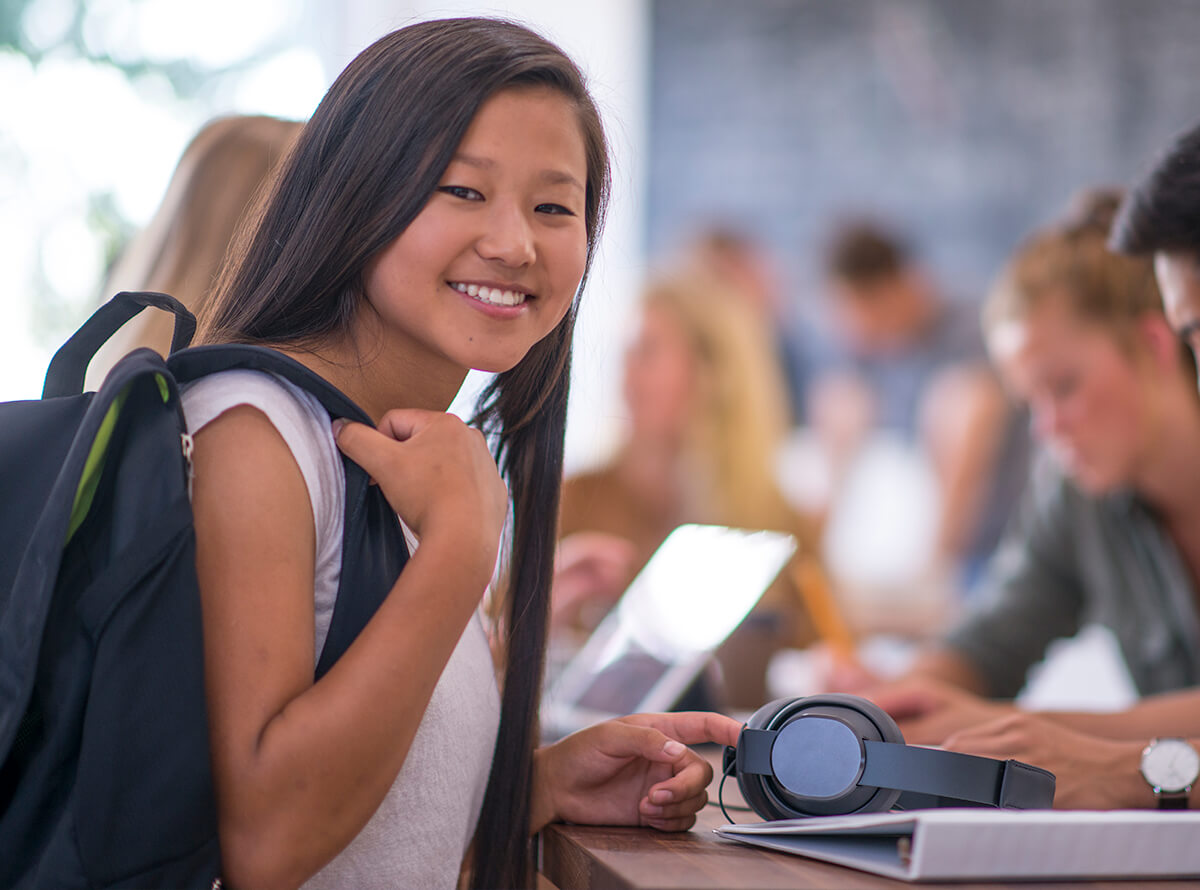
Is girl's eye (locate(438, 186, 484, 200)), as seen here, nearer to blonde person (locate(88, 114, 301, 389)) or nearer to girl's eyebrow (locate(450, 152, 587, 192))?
girl's eyebrow (locate(450, 152, 587, 192))

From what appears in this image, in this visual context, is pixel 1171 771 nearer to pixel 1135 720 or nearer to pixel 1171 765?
pixel 1171 765

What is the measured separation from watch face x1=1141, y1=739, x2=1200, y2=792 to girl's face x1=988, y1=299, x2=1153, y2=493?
0.84 m

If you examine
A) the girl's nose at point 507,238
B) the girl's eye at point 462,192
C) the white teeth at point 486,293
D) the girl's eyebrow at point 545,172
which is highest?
the girl's eyebrow at point 545,172

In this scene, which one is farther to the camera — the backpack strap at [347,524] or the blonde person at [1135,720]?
the blonde person at [1135,720]

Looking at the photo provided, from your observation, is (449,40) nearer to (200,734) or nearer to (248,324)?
(248,324)

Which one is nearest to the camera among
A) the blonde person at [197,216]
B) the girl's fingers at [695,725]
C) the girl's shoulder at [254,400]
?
the girl's shoulder at [254,400]

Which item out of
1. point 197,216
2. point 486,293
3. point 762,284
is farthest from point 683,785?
point 762,284

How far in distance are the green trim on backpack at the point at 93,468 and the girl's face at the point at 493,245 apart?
22cm

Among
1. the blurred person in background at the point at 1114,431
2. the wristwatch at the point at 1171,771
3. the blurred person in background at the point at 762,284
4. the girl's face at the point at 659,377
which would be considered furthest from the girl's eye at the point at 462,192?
the blurred person in background at the point at 762,284

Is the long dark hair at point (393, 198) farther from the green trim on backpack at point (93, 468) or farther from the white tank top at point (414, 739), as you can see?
the green trim on backpack at point (93, 468)

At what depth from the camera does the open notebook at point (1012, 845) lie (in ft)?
1.69

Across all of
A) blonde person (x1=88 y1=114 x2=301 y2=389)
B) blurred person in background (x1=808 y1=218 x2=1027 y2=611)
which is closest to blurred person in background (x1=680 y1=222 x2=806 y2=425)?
blurred person in background (x1=808 y1=218 x2=1027 y2=611)

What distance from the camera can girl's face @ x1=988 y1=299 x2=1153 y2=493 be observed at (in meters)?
1.58

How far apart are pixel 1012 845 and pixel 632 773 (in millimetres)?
291
